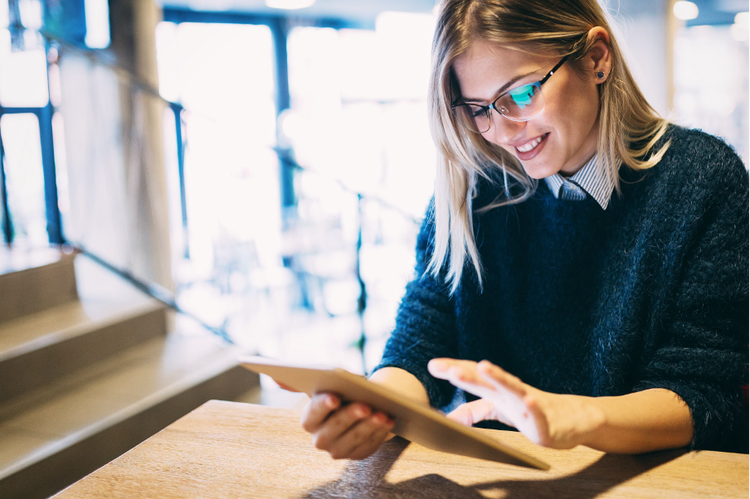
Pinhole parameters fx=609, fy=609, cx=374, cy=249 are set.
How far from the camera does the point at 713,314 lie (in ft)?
3.10

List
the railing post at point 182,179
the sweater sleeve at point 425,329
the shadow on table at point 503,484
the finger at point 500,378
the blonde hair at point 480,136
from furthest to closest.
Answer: the railing post at point 182,179 → the sweater sleeve at point 425,329 → the blonde hair at point 480,136 → the shadow on table at point 503,484 → the finger at point 500,378

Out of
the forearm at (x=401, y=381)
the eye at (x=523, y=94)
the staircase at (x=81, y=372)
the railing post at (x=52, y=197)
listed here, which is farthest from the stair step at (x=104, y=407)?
the eye at (x=523, y=94)

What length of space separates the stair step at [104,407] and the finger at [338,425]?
1479 mm

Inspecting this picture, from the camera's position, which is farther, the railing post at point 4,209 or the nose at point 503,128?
the railing post at point 4,209

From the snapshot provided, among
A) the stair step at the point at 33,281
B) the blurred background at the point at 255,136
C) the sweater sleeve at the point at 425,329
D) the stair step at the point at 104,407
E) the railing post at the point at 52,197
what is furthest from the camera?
the blurred background at the point at 255,136

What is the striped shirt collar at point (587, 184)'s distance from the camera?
3.64 feet

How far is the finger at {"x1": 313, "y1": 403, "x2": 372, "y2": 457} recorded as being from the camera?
2.53 feet

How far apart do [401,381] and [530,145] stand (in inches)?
19.3

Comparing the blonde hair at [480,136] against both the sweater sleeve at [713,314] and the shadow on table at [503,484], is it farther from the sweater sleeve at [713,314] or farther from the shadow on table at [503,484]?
the shadow on table at [503,484]

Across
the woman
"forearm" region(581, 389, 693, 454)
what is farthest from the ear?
"forearm" region(581, 389, 693, 454)

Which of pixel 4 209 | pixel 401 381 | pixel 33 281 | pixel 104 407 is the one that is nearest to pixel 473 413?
pixel 401 381

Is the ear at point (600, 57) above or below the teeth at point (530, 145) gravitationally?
above

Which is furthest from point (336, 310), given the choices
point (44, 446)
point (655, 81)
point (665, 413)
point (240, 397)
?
point (665, 413)

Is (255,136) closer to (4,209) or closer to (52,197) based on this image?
(4,209)
